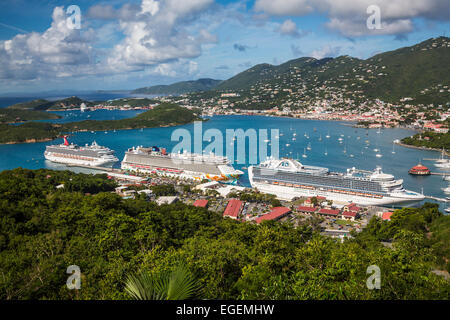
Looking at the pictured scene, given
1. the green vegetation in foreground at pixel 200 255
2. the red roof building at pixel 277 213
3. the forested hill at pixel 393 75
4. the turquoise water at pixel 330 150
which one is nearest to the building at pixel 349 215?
the red roof building at pixel 277 213

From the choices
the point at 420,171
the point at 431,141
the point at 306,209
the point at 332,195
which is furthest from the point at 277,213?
the point at 431,141

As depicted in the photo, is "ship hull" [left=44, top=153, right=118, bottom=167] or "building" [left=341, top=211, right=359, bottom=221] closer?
"building" [left=341, top=211, right=359, bottom=221]

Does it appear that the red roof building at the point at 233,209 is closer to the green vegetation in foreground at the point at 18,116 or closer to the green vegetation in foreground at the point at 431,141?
the green vegetation in foreground at the point at 431,141

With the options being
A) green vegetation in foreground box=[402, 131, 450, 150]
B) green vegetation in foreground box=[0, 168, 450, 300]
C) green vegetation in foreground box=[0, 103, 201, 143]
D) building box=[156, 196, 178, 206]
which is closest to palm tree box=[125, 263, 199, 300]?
green vegetation in foreground box=[0, 168, 450, 300]

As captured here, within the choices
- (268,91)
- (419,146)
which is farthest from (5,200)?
(268,91)

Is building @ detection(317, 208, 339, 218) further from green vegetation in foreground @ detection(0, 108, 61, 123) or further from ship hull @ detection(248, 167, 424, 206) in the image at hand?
green vegetation in foreground @ detection(0, 108, 61, 123)

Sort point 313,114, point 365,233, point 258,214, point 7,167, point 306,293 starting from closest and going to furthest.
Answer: point 306,293
point 365,233
point 258,214
point 7,167
point 313,114
